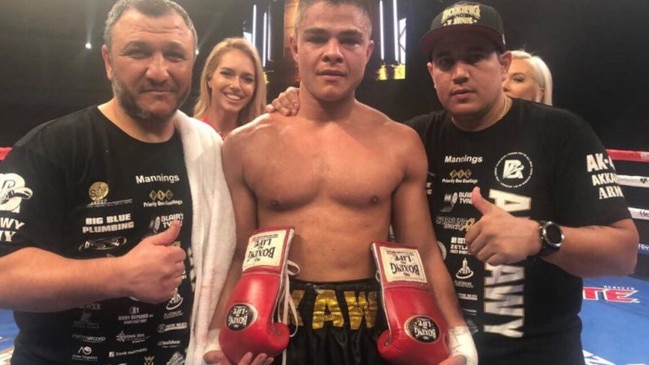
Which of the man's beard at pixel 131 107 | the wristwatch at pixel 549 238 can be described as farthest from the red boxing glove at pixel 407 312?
the man's beard at pixel 131 107

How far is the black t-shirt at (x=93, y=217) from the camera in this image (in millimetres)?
1120

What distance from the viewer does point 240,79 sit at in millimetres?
2629

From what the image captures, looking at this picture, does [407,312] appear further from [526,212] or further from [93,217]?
[93,217]

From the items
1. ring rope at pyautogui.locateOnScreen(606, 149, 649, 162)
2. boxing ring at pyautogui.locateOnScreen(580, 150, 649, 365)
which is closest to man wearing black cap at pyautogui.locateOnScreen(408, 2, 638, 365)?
boxing ring at pyautogui.locateOnScreen(580, 150, 649, 365)

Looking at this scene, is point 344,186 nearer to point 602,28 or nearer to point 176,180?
point 176,180

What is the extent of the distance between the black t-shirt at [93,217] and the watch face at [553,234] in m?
0.91

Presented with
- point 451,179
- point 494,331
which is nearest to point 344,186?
point 451,179

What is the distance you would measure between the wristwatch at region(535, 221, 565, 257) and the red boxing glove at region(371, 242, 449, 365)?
290mm

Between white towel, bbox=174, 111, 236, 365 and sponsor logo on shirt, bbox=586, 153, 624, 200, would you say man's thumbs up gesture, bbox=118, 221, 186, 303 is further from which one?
sponsor logo on shirt, bbox=586, 153, 624, 200

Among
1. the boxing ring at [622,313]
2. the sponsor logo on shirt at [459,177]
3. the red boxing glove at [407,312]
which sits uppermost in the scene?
the sponsor logo on shirt at [459,177]

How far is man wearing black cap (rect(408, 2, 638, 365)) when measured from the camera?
1.32m

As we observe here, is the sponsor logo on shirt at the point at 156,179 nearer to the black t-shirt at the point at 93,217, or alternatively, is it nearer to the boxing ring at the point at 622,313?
the black t-shirt at the point at 93,217

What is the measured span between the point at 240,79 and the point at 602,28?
4.46 meters

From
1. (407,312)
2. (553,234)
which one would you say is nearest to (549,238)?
(553,234)
